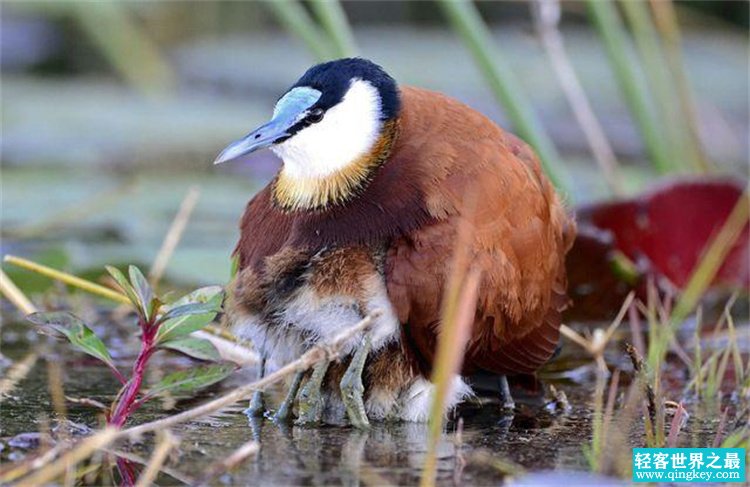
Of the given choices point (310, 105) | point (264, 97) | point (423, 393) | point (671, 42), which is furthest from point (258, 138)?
point (264, 97)

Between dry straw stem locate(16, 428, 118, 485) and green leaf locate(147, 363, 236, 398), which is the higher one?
green leaf locate(147, 363, 236, 398)

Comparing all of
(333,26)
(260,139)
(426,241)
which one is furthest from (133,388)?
(333,26)

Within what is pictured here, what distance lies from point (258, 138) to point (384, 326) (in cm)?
54

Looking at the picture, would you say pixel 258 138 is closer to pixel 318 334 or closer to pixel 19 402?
pixel 318 334

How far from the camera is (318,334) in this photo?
3.36 meters

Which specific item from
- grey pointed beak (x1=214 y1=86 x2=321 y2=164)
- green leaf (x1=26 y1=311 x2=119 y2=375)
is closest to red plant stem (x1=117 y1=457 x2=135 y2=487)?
green leaf (x1=26 y1=311 x2=119 y2=375)

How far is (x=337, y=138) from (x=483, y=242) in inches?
17.4

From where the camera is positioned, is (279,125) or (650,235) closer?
(279,125)

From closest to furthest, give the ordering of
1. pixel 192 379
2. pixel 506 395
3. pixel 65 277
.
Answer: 1. pixel 192 379
2. pixel 506 395
3. pixel 65 277

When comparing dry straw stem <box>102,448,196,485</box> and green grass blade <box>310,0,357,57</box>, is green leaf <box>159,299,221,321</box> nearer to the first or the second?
dry straw stem <box>102,448,196,485</box>

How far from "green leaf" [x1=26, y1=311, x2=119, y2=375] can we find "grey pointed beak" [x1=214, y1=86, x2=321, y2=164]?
504 mm

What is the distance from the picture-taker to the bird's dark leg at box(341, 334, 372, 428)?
130 inches

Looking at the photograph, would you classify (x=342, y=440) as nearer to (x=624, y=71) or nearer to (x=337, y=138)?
(x=337, y=138)

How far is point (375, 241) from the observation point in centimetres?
335
